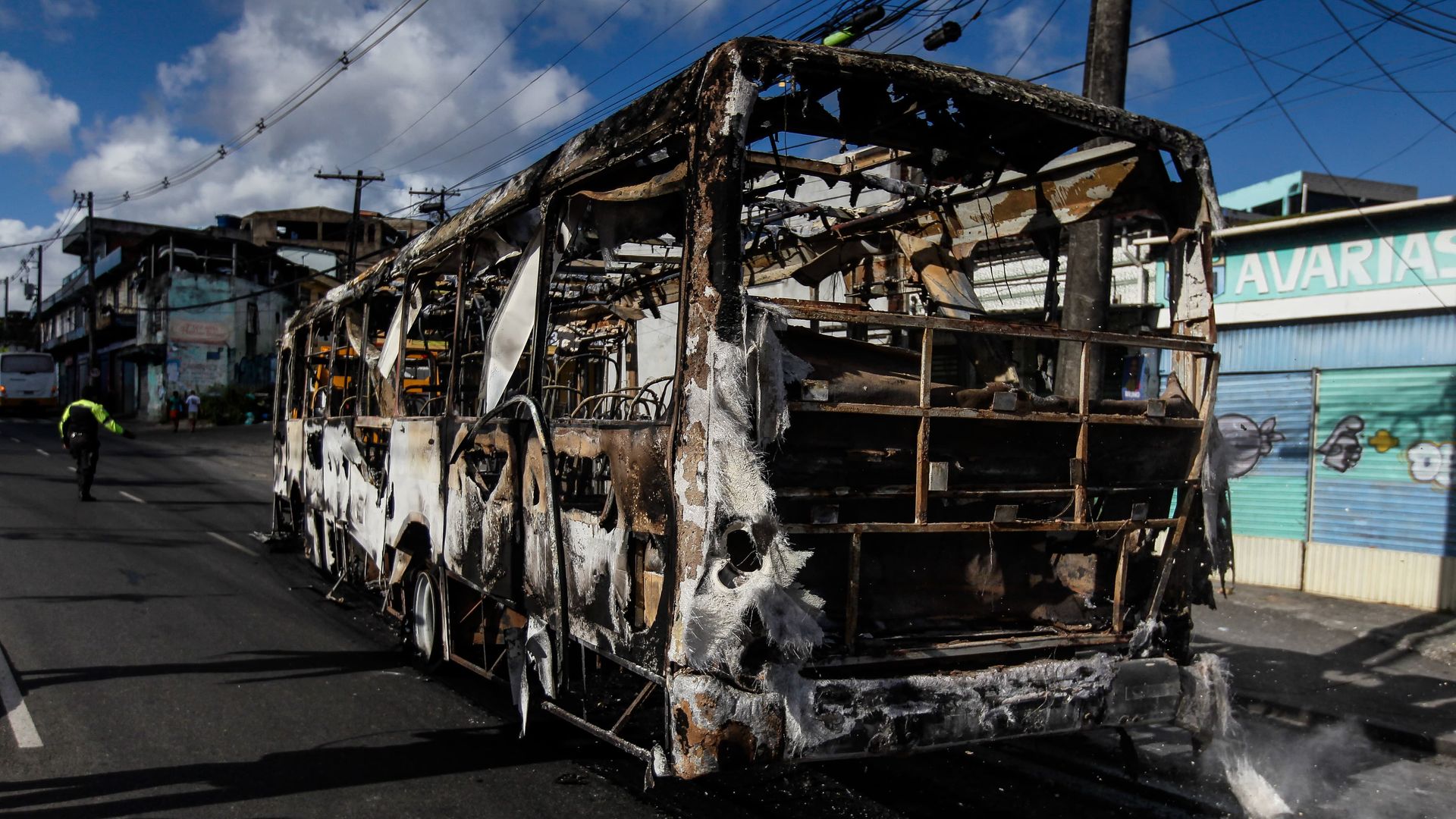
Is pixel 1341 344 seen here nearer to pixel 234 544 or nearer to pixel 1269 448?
pixel 1269 448

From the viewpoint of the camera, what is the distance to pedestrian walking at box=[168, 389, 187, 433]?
33.3m

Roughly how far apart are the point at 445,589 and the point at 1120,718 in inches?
139

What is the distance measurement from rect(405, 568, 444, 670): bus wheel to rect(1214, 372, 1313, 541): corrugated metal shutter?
7.26 meters

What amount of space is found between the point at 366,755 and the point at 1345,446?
866 cm

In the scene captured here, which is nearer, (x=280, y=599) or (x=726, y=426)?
(x=726, y=426)

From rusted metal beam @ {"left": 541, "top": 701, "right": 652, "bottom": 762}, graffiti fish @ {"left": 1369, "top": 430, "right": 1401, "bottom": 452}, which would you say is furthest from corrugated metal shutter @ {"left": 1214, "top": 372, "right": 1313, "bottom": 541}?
rusted metal beam @ {"left": 541, "top": 701, "right": 652, "bottom": 762}

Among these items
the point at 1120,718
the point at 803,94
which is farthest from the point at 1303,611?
the point at 803,94

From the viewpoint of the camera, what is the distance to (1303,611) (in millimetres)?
8805

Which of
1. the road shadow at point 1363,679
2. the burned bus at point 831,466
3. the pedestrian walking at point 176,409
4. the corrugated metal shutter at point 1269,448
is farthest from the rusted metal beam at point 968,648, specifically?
the pedestrian walking at point 176,409

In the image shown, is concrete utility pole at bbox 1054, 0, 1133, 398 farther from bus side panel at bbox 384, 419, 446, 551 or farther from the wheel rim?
the wheel rim

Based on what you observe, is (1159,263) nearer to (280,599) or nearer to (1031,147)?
(1031,147)

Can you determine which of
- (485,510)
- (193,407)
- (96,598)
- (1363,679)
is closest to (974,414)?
(485,510)

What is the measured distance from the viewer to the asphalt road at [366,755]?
14.0 ft

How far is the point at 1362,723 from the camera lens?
5.85 meters
